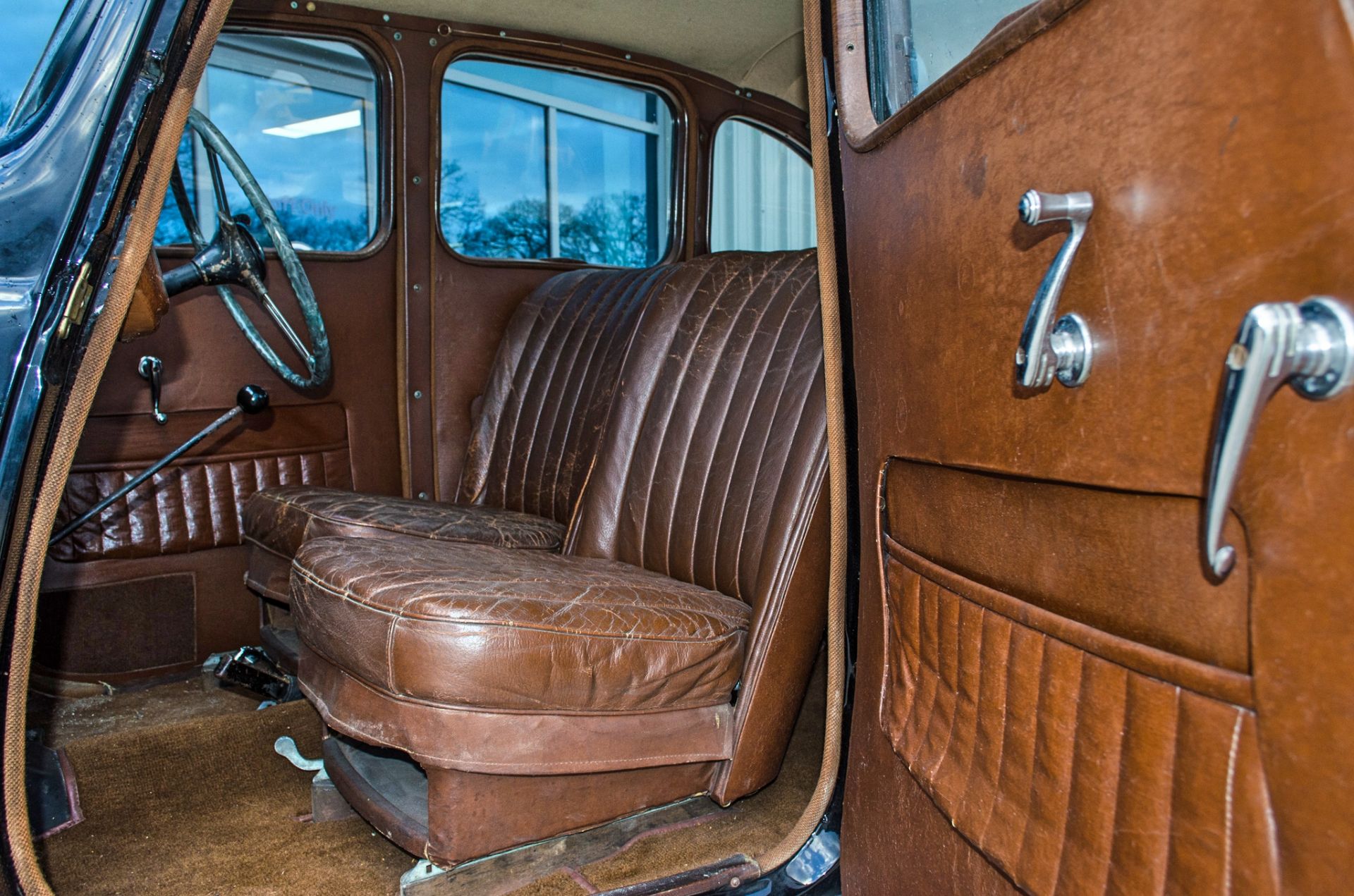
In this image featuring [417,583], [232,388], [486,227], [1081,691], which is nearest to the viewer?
[1081,691]

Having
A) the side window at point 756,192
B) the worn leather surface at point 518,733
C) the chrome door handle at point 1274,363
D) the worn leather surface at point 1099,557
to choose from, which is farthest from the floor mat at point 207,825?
the side window at point 756,192

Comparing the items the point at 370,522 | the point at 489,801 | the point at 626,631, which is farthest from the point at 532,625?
the point at 370,522

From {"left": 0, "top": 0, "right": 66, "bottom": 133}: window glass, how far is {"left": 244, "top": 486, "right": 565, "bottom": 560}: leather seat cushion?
3.59ft

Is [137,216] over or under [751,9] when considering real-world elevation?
under

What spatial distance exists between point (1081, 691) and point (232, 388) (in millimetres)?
2113

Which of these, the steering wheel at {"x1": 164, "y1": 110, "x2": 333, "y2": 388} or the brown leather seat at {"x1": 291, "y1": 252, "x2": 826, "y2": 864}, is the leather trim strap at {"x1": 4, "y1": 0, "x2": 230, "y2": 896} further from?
the steering wheel at {"x1": 164, "y1": 110, "x2": 333, "y2": 388}

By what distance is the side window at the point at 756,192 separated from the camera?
2.94m

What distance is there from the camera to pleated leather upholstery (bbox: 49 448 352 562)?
2.15m

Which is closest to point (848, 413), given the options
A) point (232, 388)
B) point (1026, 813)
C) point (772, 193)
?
point (1026, 813)

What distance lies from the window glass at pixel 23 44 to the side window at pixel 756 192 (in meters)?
1.96

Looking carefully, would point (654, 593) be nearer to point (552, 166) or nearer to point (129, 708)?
point (129, 708)

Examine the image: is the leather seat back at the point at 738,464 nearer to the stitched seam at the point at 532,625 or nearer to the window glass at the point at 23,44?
the stitched seam at the point at 532,625

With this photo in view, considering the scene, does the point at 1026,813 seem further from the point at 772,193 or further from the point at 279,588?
the point at 772,193

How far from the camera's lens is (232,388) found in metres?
2.33
